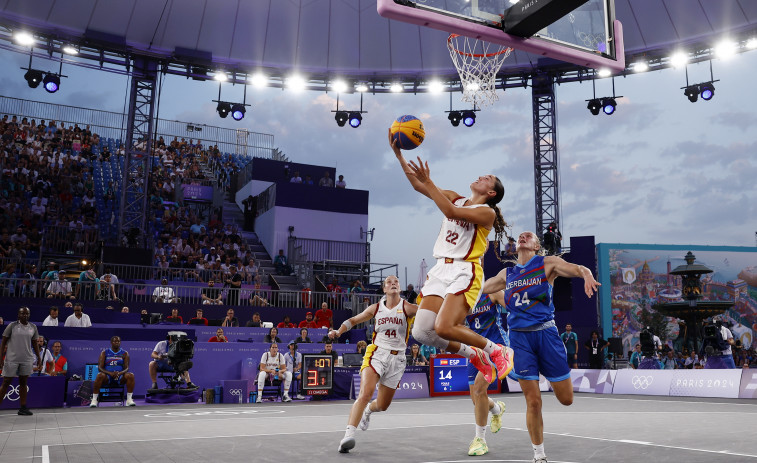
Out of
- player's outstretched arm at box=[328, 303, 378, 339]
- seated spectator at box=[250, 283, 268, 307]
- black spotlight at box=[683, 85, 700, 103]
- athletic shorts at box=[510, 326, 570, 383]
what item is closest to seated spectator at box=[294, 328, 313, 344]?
seated spectator at box=[250, 283, 268, 307]

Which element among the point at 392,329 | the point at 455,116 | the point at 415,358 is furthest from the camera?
the point at 455,116

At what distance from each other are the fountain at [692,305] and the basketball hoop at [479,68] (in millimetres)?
8947

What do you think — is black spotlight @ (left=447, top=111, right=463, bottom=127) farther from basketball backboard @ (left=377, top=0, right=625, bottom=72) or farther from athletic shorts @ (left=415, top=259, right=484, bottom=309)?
athletic shorts @ (left=415, top=259, right=484, bottom=309)

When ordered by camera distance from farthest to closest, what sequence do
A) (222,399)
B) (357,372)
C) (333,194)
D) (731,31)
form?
(333,194)
(731,31)
(357,372)
(222,399)

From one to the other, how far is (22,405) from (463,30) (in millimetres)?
10354

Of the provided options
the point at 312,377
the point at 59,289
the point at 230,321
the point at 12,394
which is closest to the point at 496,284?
the point at 312,377

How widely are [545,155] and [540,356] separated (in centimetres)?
2169

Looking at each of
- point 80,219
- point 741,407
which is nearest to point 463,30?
point 741,407

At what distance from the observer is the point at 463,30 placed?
9.27 metres

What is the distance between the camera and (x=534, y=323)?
5.92 meters

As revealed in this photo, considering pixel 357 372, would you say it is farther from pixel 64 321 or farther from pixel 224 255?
pixel 224 255

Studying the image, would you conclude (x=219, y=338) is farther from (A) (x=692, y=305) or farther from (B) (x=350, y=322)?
(A) (x=692, y=305)

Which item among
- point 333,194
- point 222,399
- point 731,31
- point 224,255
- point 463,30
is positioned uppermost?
point 731,31

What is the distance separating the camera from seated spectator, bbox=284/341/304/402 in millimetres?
15979
